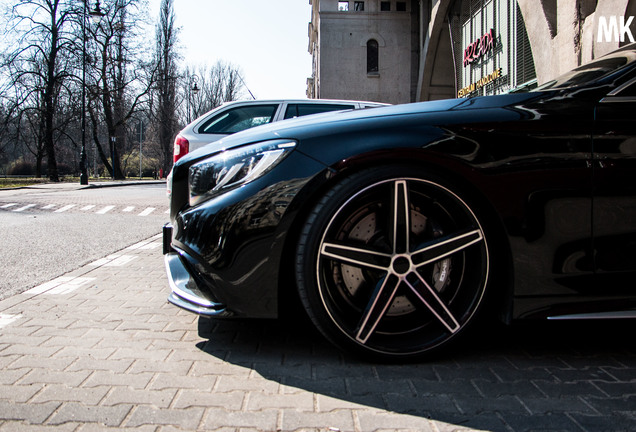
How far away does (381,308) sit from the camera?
2.27 m

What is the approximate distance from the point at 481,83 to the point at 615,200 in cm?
2036

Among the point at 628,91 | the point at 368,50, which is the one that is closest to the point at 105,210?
the point at 628,91

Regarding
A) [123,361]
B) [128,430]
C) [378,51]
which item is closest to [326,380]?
[128,430]

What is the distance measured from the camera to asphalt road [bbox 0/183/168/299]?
465 cm

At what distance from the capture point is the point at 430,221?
2406mm

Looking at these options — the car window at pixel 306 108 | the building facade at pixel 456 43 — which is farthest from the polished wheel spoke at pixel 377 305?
the car window at pixel 306 108

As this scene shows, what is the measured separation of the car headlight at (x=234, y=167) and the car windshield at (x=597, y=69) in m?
1.42

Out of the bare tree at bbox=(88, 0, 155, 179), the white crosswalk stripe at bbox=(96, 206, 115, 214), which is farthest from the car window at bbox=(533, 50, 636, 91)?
the bare tree at bbox=(88, 0, 155, 179)

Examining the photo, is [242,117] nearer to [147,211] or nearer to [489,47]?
[147,211]

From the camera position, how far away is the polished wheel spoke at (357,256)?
2266 millimetres

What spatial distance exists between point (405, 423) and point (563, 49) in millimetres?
13326

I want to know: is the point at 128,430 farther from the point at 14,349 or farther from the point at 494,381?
the point at 494,381

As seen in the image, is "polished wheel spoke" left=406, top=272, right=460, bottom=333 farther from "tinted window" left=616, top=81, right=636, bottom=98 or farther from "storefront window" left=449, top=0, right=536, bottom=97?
"storefront window" left=449, top=0, right=536, bottom=97

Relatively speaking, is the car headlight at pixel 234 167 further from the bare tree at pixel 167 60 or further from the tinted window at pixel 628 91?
the bare tree at pixel 167 60
